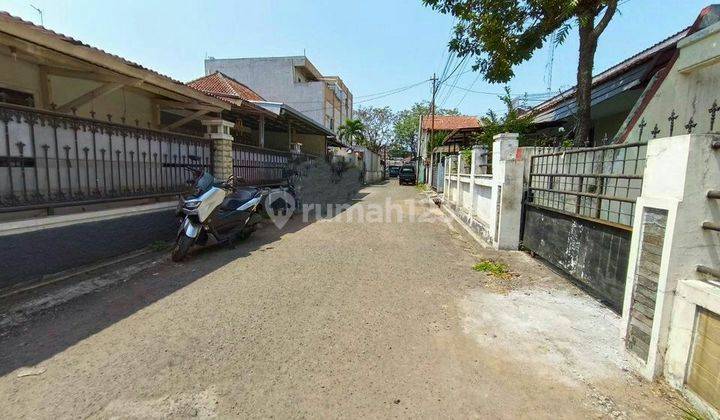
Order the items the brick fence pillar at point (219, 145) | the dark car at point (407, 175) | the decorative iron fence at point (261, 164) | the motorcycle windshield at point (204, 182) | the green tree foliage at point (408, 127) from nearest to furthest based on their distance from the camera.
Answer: the motorcycle windshield at point (204, 182) → the brick fence pillar at point (219, 145) → the decorative iron fence at point (261, 164) → the dark car at point (407, 175) → the green tree foliage at point (408, 127)

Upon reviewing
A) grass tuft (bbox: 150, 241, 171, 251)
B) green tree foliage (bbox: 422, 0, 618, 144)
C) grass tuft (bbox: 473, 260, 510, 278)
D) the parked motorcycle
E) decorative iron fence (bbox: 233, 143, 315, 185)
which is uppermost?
green tree foliage (bbox: 422, 0, 618, 144)

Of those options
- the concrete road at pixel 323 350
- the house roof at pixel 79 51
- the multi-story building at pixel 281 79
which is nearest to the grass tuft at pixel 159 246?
the concrete road at pixel 323 350

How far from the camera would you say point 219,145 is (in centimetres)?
755

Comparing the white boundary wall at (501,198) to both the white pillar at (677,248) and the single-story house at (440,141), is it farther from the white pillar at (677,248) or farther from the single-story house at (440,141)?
the single-story house at (440,141)

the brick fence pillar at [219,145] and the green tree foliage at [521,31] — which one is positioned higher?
the green tree foliage at [521,31]

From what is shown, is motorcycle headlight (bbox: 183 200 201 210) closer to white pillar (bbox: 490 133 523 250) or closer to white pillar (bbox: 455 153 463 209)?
white pillar (bbox: 490 133 523 250)

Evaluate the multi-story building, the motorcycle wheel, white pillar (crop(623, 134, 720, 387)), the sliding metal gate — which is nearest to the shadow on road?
the motorcycle wheel

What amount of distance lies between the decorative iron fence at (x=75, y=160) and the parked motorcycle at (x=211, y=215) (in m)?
0.91

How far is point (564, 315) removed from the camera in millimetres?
3557

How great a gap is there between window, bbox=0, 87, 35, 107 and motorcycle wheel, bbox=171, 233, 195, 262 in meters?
3.78

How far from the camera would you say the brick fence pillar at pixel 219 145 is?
24.7 feet

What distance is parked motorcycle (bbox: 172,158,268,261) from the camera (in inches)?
200

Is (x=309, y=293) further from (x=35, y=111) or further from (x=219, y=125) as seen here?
(x=219, y=125)

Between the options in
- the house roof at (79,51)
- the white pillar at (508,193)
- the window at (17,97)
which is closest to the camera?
the house roof at (79,51)
